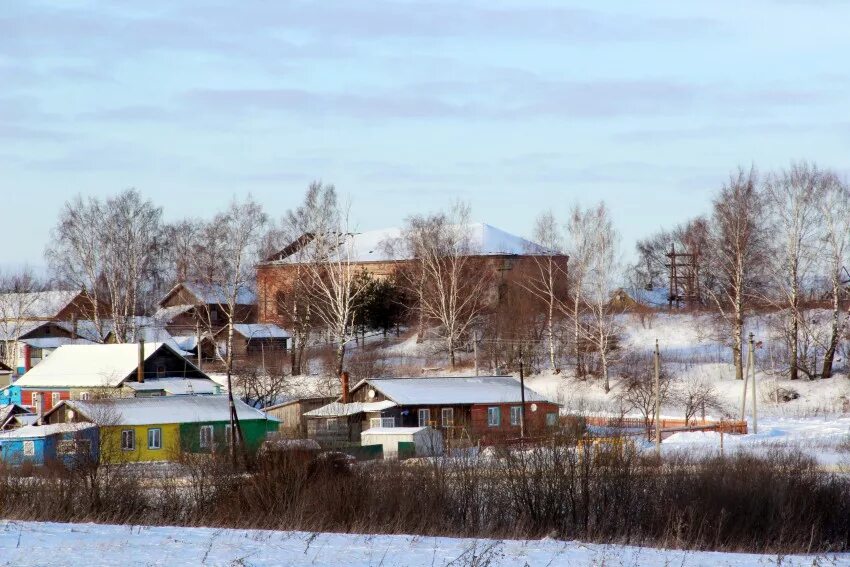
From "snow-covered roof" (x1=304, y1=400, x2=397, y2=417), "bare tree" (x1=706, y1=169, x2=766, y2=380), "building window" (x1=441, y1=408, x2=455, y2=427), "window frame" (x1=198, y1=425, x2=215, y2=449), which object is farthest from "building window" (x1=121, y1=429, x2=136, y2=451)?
"bare tree" (x1=706, y1=169, x2=766, y2=380)

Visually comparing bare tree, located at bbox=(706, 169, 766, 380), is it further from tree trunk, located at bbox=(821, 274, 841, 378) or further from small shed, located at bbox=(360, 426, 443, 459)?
small shed, located at bbox=(360, 426, 443, 459)

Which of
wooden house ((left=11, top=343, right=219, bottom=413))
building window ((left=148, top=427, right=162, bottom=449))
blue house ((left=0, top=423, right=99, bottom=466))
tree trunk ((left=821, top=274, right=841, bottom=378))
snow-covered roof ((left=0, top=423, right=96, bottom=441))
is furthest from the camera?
wooden house ((left=11, top=343, right=219, bottom=413))

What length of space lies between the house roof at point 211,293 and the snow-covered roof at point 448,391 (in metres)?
11.6

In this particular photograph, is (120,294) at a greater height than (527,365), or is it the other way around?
(120,294)

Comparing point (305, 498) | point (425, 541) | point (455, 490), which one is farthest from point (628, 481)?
point (425, 541)

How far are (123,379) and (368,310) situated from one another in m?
17.6

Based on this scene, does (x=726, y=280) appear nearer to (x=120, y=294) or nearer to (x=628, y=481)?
(x=628, y=481)

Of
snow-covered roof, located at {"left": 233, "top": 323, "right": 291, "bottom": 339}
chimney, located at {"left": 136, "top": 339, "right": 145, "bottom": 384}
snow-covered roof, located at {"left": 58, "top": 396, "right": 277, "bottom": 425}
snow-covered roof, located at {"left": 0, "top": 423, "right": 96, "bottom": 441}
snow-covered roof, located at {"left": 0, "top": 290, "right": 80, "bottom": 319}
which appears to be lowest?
snow-covered roof, located at {"left": 0, "top": 423, "right": 96, "bottom": 441}

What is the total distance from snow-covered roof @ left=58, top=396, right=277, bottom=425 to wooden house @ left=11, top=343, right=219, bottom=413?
5.03m

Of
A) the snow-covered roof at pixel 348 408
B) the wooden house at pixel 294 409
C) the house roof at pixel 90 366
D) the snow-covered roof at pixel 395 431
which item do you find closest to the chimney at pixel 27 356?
the house roof at pixel 90 366

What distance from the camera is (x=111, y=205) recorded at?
55.3 metres

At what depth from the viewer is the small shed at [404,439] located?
1364 inches

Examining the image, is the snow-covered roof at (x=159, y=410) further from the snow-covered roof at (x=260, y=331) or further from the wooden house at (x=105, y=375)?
the snow-covered roof at (x=260, y=331)

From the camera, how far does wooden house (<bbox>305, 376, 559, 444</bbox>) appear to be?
40.7 m
